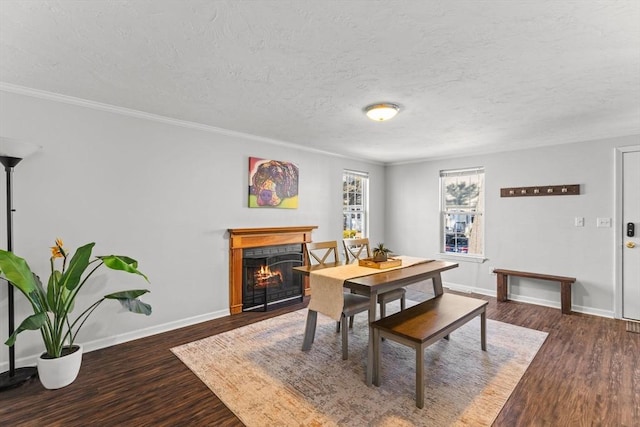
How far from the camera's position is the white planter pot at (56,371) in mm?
2312

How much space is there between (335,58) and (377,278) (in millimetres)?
1798

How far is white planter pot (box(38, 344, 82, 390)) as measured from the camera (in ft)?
7.59

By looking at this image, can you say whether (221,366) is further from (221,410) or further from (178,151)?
(178,151)

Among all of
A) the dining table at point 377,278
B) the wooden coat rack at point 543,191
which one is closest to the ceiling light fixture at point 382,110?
the dining table at point 377,278

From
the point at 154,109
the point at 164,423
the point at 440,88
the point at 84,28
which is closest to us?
the point at 84,28

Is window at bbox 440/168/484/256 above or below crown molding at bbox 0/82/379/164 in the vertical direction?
below

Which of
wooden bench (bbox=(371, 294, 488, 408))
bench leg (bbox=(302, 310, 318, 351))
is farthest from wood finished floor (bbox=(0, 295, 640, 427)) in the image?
bench leg (bbox=(302, 310, 318, 351))

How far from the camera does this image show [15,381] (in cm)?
238

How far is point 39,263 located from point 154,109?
177 cm

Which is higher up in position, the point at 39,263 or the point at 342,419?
the point at 39,263

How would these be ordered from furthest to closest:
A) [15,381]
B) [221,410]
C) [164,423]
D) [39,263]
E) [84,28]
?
[39,263], [15,381], [221,410], [164,423], [84,28]

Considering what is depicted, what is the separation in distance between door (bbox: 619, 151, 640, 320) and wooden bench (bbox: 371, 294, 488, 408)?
8.08 feet

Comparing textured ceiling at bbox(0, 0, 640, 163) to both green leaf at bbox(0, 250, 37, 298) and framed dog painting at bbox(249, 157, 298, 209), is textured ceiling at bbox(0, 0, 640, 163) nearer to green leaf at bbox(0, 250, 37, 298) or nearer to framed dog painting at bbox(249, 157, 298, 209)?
framed dog painting at bbox(249, 157, 298, 209)

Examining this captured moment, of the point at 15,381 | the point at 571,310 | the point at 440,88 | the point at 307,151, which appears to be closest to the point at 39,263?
the point at 15,381
